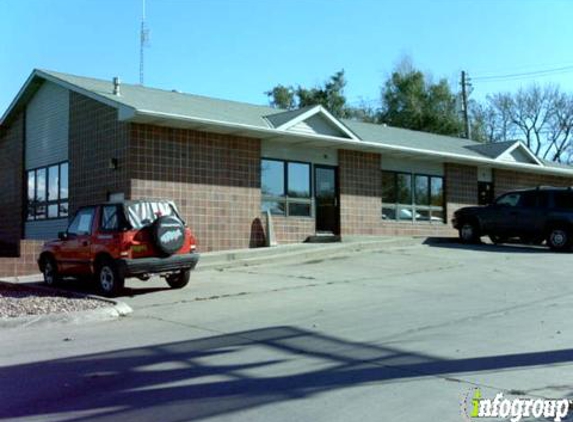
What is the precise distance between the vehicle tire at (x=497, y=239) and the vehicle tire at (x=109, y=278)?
46.3ft

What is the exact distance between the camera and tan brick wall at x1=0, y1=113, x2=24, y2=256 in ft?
78.8

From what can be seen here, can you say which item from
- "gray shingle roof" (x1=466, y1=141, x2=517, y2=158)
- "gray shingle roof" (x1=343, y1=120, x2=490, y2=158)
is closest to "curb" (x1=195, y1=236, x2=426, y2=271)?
"gray shingle roof" (x1=343, y1=120, x2=490, y2=158)

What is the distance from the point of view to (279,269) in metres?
16.7

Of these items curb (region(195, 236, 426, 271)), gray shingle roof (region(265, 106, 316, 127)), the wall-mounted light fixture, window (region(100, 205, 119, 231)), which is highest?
gray shingle roof (region(265, 106, 316, 127))

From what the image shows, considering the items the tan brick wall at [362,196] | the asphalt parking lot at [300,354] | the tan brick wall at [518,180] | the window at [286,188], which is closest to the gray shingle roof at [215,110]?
the tan brick wall at [362,196]

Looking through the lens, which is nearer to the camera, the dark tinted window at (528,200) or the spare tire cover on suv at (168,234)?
the spare tire cover on suv at (168,234)

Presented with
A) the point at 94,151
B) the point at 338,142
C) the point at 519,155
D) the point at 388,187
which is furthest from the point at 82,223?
the point at 519,155

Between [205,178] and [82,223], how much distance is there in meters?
6.23

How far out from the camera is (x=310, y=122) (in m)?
21.9

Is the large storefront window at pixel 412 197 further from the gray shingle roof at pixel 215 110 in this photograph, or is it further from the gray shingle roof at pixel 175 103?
the gray shingle roof at pixel 175 103

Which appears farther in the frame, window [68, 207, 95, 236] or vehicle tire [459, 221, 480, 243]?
vehicle tire [459, 221, 480, 243]

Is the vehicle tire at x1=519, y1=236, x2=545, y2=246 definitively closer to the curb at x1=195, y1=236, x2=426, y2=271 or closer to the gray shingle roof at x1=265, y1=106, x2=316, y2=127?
the curb at x1=195, y1=236, x2=426, y2=271

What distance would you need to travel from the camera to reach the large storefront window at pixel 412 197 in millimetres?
24703

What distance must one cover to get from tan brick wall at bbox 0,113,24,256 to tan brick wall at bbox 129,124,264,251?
765 cm
